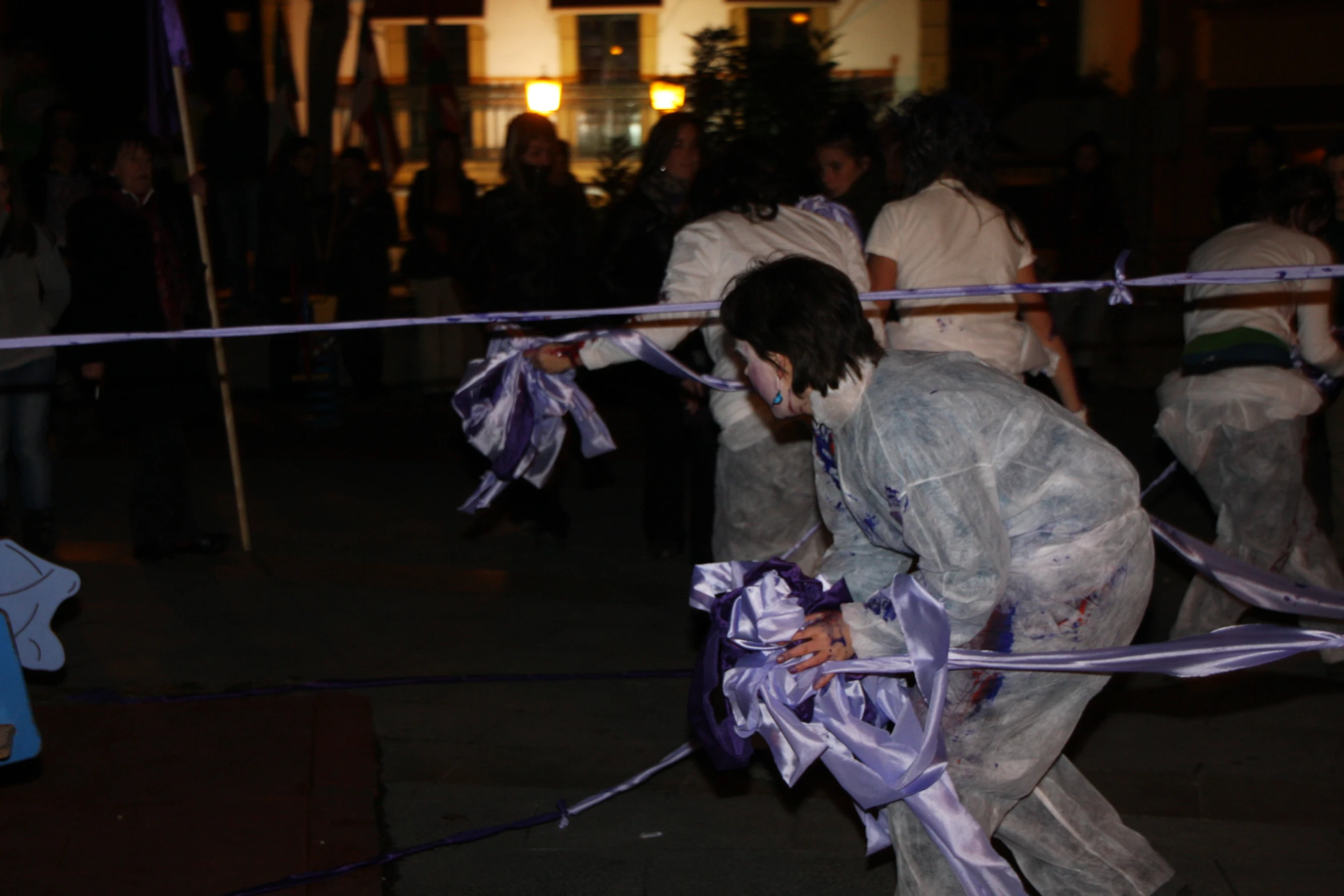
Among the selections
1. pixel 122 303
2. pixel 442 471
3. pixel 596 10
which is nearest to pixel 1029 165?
pixel 596 10

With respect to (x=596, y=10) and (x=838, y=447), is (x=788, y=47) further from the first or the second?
(x=596, y=10)

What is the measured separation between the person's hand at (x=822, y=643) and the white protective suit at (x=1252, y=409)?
2575 mm

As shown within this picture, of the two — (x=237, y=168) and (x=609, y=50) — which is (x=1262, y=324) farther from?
(x=609, y=50)

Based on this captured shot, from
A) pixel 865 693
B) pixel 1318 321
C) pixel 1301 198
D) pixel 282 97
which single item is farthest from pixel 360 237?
pixel 865 693

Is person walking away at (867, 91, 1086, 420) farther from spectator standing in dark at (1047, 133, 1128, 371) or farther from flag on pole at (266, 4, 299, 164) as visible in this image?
flag on pole at (266, 4, 299, 164)

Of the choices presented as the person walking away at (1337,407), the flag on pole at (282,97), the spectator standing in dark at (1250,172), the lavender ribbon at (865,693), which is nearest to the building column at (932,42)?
the spectator standing in dark at (1250,172)

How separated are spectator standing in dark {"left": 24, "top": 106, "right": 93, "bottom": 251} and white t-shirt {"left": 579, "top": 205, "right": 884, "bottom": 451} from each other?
25.3ft

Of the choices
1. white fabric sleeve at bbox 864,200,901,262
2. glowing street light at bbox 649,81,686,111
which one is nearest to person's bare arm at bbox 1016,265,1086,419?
white fabric sleeve at bbox 864,200,901,262

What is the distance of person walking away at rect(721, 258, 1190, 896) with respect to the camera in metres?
2.56

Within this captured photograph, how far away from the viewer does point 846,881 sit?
3.60 metres

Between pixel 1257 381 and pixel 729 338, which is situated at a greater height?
pixel 729 338

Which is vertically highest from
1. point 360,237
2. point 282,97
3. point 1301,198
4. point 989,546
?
point 282,97

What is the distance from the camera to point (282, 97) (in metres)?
11.3

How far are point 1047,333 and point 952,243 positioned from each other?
52cm
